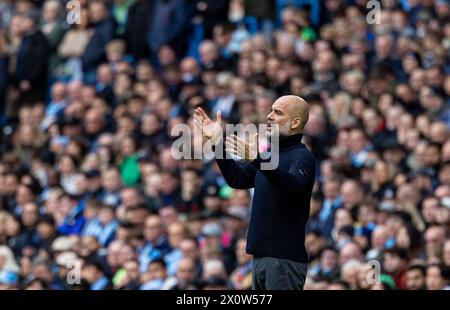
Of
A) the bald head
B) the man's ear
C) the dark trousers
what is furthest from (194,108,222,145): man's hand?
the dark trousers

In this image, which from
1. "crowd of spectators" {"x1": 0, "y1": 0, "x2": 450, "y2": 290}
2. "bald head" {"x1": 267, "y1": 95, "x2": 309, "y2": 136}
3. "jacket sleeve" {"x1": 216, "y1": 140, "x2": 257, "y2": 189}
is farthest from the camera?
"crowd of spectators" {"x1": 0, "y1": 0, "x2": 450, "y2": 290}

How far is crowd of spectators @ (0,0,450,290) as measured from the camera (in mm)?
15070

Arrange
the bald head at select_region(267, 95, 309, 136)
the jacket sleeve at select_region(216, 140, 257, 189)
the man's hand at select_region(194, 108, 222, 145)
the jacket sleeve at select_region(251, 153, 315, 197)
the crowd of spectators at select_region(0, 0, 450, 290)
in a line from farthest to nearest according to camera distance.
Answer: the crowd of spectators at select_region(0, 0, 450, 290) → the jacket sleeve at select_region(216, 140, 257, 189) → the bald head at select_region(267, 95, 309, 136) → the man's hand at select_region(194, 108, 222, 145) → the jacket sleeve at select_region(251, 153, 315, 197)

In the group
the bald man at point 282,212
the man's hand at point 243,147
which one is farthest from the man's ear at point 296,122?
the man's hand at point 243,147

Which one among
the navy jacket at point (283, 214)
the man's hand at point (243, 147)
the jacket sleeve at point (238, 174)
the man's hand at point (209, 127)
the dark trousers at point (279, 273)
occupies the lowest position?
the dark trousers at point (279, 273)

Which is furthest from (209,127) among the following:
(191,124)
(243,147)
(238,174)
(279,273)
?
(191,124)

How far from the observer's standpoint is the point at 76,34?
829 inches

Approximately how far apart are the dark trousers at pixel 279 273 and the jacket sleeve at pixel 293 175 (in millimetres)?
516

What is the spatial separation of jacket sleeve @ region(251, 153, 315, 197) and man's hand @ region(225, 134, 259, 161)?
53mm

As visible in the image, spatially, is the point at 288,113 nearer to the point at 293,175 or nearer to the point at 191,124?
the point at 293,175

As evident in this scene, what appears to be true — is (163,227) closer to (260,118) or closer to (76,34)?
(260,118)

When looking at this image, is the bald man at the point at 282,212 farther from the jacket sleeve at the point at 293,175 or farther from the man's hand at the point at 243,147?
the man's hand at the point at 243,147

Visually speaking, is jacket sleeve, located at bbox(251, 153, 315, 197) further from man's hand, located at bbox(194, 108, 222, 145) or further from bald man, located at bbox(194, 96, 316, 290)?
man's hand, located at bbox(194, 108, 222, 145)

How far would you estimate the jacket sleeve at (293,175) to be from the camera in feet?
32.9
